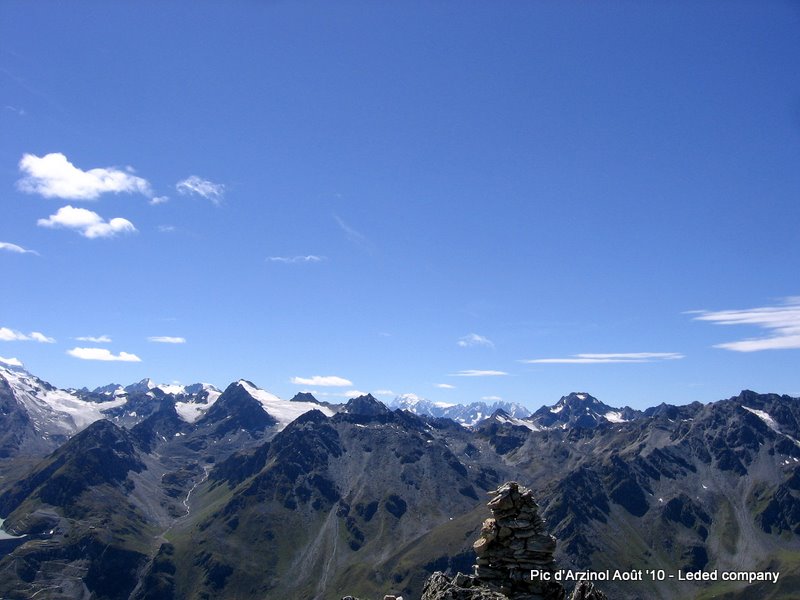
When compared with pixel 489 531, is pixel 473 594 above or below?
below

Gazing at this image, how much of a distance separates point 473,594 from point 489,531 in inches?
200

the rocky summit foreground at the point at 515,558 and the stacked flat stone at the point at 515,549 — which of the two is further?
the stacked flat stone at the point at 515,549

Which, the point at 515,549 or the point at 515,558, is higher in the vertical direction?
the point at 515,549

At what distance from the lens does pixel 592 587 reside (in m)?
27.9

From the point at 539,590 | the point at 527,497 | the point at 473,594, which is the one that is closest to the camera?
the point at 473,594

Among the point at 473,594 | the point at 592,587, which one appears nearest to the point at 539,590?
the point at 592,587

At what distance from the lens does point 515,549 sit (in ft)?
91.1

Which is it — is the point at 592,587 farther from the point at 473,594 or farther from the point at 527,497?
the point at 473,594

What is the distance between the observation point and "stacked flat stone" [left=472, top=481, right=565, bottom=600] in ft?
88.6

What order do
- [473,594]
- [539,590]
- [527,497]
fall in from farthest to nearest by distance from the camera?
[527,497] < [539,590] < [473,594]

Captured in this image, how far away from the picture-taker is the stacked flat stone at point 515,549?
88.6 feet

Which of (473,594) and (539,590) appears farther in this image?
(539,590)

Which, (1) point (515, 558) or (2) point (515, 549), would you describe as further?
(2) point (515, 549)

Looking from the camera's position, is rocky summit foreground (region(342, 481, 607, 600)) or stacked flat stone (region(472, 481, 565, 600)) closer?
rocky summit foreground (region(342, 481, 607, 600))
